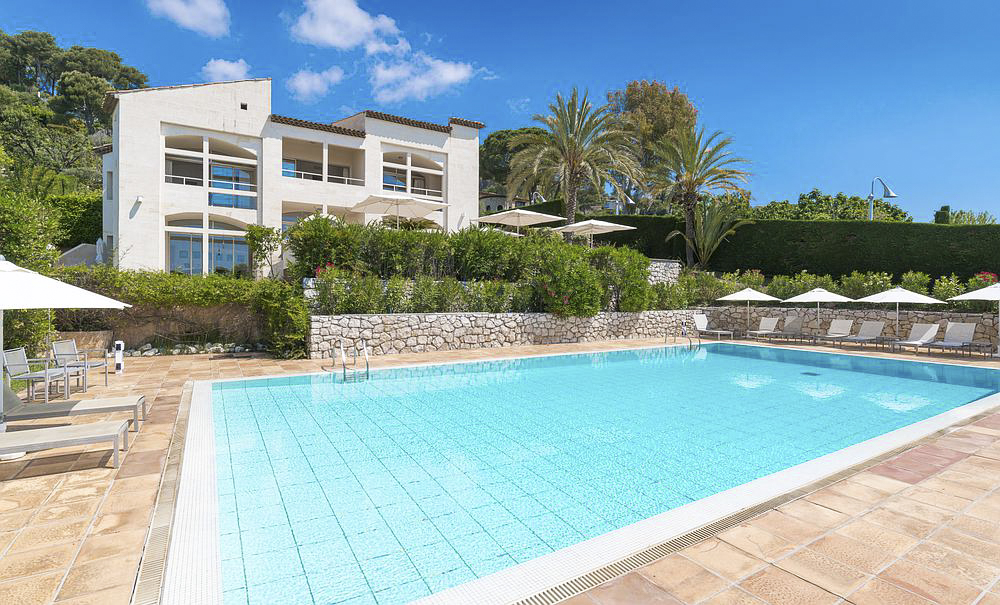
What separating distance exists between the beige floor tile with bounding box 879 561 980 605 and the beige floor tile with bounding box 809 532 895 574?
72mm

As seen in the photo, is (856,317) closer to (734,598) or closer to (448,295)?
(448,295)

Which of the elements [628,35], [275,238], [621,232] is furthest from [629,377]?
[621,232]

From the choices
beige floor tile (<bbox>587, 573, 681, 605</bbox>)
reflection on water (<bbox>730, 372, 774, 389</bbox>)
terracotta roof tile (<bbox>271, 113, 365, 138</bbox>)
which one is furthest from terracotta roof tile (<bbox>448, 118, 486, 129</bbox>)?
beige floor tile (<bbox>587, 573, 681, 605</bbox>)

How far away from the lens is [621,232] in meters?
28.9

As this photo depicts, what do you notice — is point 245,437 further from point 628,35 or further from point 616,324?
point 628,35

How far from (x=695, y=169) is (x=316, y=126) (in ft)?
58.3

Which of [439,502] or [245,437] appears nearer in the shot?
[439,502]

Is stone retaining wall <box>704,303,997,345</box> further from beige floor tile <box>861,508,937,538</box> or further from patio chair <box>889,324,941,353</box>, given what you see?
beige floor tile <box>861,508,937,538</box>

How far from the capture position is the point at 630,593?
9.20 feet

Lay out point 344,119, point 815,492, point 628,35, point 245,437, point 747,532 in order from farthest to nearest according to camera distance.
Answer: point 344,119, point 628,35, point 245,437, point 815,492, point 747,532

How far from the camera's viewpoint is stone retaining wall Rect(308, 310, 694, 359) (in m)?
12.8

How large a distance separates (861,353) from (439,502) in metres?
15.2

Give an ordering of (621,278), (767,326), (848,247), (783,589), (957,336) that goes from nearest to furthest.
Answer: (783,589) → (957,336) → (621,278) → (767,326) → (848,247)

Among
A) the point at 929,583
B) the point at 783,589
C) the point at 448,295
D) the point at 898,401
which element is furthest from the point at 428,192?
the point at 929,583
